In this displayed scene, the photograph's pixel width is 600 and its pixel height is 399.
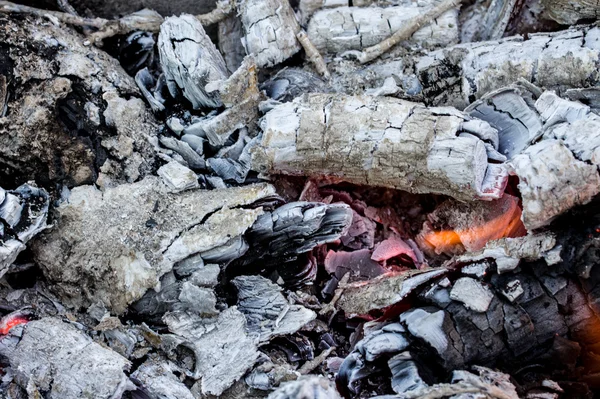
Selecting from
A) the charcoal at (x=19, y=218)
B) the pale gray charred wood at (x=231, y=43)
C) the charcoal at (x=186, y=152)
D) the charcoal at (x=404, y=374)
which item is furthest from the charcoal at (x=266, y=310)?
the pale gray charred wood at (x=231, y=43)

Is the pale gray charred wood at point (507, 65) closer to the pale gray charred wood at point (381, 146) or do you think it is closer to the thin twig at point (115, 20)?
the pale gray charred wood at point (381, 146)

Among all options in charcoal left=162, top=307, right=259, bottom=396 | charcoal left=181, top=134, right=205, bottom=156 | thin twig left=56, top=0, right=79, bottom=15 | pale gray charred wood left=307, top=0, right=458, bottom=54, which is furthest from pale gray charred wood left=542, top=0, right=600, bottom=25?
thin twig left=56, top=0, right=79, bottom=15

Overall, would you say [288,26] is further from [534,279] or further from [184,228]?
[534,279]

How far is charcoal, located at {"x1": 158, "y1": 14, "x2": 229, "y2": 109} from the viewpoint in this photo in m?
2.64

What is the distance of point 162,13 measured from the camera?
10.2ft

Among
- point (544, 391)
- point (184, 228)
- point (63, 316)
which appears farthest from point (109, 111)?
point (544, 391)

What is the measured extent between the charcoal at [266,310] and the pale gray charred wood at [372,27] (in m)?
1.24

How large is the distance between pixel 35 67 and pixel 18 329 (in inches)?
41.5

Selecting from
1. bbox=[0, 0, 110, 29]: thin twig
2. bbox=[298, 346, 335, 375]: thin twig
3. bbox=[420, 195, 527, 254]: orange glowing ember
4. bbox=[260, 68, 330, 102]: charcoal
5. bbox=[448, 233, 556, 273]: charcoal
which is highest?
bbox=[0, 0, 110, 29]: thin twig

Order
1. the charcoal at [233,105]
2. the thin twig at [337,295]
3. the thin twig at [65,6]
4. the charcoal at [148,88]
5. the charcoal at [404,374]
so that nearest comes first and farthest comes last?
1. the charcoal at [404,374]
2. the thin twig at [337,295]
3. the charcoal at [233,105]
4. the charcoal at [148,88]
5. the thin twig at [65,6]

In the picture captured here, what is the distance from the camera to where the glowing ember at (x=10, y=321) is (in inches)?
87.3

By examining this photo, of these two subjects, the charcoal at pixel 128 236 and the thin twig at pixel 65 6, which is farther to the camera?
the thin twig at pixel 65 6

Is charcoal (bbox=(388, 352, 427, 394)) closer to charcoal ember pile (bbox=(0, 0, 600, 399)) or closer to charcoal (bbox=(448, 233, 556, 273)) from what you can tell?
charcoal ember pile (bbox=(0, 0, 600, 399))

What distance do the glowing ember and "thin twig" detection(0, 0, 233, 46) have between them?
1.24 m
